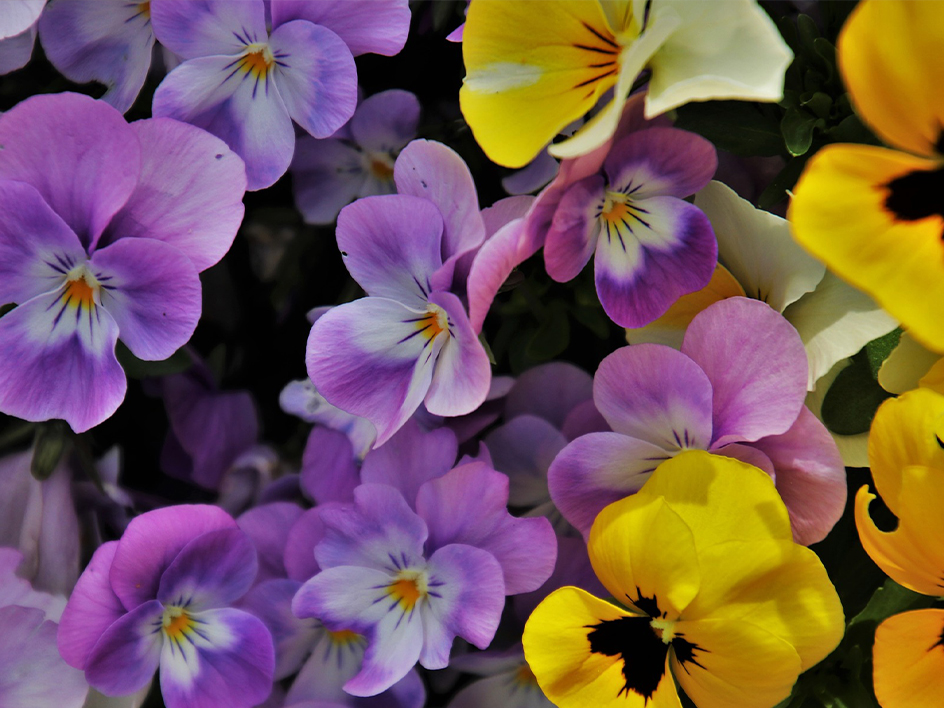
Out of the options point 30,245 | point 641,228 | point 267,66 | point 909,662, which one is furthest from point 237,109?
point 909,662

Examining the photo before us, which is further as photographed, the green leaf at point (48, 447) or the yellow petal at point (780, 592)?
the green leaf at point (48, 447)

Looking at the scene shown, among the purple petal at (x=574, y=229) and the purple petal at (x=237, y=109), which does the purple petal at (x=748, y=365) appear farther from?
the purple petal at (x=237, y=109)

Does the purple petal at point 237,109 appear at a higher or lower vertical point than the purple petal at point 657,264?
higher

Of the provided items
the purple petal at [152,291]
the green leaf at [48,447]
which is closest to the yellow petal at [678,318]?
the purple petal at [152,291]

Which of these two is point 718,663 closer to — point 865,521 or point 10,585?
point 865,521

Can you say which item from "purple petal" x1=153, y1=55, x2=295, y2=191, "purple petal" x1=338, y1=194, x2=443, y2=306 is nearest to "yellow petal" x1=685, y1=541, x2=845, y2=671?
"purple petal" x1=338, y1=194, x2=443, y2=306

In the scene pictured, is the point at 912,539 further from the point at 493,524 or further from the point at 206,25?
the point at 206,25

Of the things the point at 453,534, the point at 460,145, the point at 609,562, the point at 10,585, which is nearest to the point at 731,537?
the point at 609,562

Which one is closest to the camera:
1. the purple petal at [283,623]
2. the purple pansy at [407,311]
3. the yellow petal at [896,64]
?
the yellow petal at [896,64]
